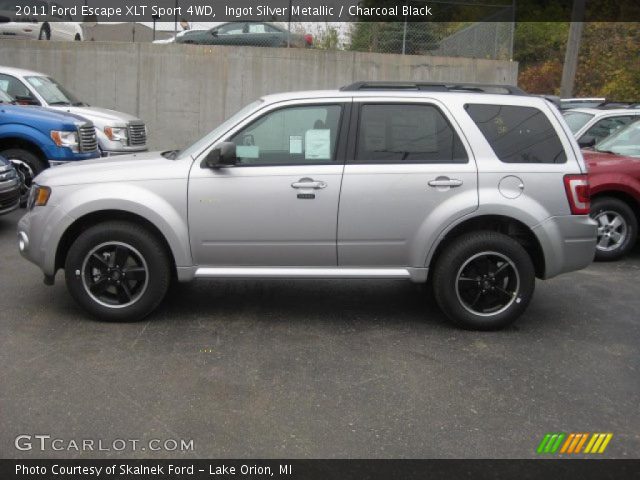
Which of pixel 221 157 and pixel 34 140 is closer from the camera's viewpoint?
pixel 221 157

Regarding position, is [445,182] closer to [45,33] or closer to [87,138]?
[87,138]

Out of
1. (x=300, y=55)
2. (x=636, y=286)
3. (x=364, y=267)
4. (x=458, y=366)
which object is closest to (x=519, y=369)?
(x=458, y=366)

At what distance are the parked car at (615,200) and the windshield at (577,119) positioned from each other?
1396mm

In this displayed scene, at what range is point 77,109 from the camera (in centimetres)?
1254

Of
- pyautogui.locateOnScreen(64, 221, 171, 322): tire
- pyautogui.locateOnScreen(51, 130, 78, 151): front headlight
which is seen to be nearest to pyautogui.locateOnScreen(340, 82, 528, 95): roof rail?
pyautogui.locateOnScreen(64, 221, 171, 322): tire

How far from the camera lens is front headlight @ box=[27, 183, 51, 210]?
5.48m

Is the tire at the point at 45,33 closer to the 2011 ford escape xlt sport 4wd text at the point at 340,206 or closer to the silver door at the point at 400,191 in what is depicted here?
the 2011 ford escape xlt sport 4wd text at the point at 340,206

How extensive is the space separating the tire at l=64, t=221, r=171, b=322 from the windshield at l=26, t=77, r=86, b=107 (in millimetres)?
7958

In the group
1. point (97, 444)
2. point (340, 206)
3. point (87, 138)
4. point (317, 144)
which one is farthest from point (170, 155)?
point (87, 138)

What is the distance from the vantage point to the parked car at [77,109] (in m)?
12.1

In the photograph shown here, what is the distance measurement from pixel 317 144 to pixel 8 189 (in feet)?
15.7

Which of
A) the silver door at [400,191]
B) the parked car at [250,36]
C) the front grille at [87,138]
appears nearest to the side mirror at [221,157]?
the silver door at [400,191]

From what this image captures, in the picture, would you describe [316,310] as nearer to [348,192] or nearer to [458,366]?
[348,192]
